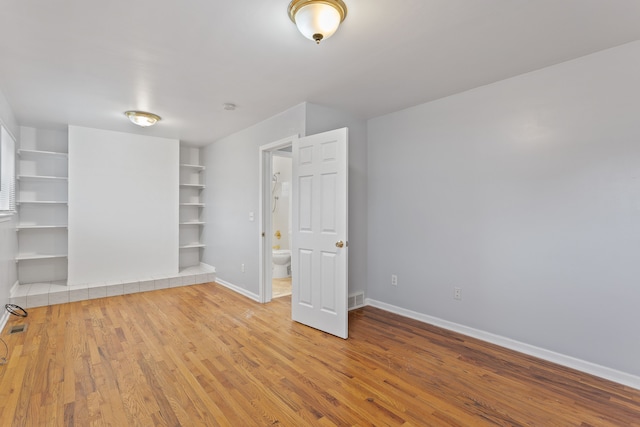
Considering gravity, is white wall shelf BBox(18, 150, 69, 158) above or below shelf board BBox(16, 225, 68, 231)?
above

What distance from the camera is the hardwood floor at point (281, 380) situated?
1.92m

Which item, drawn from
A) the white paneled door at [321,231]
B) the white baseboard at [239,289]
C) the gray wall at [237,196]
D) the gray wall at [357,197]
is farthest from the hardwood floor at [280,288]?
the gray wall at [357,197]

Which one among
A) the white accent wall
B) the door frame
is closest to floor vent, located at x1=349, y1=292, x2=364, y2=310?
the door frame

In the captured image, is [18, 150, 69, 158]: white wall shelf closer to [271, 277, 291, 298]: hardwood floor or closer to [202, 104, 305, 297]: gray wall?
[202, 104, 305, 297]: gray wall

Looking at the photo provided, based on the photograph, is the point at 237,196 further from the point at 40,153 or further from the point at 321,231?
the point at 40,153

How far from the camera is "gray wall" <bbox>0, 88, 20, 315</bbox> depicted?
3346 millimetres

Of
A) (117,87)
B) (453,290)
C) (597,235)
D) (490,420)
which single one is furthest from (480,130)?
(117,87)

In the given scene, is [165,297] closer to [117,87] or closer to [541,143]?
[117,87]

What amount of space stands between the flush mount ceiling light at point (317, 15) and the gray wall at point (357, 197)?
1855mm

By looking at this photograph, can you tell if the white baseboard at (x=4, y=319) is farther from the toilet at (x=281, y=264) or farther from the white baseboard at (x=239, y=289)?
the toilet at (x=281, y=264)

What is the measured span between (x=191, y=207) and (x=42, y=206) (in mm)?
2175

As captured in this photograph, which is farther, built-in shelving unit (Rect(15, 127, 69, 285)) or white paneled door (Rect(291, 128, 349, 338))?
built-in shelving unit (Rect(15, 127, 69, 285))

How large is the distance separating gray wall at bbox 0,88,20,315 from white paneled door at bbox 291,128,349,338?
3.01 metres

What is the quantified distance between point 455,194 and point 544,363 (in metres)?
1.63
